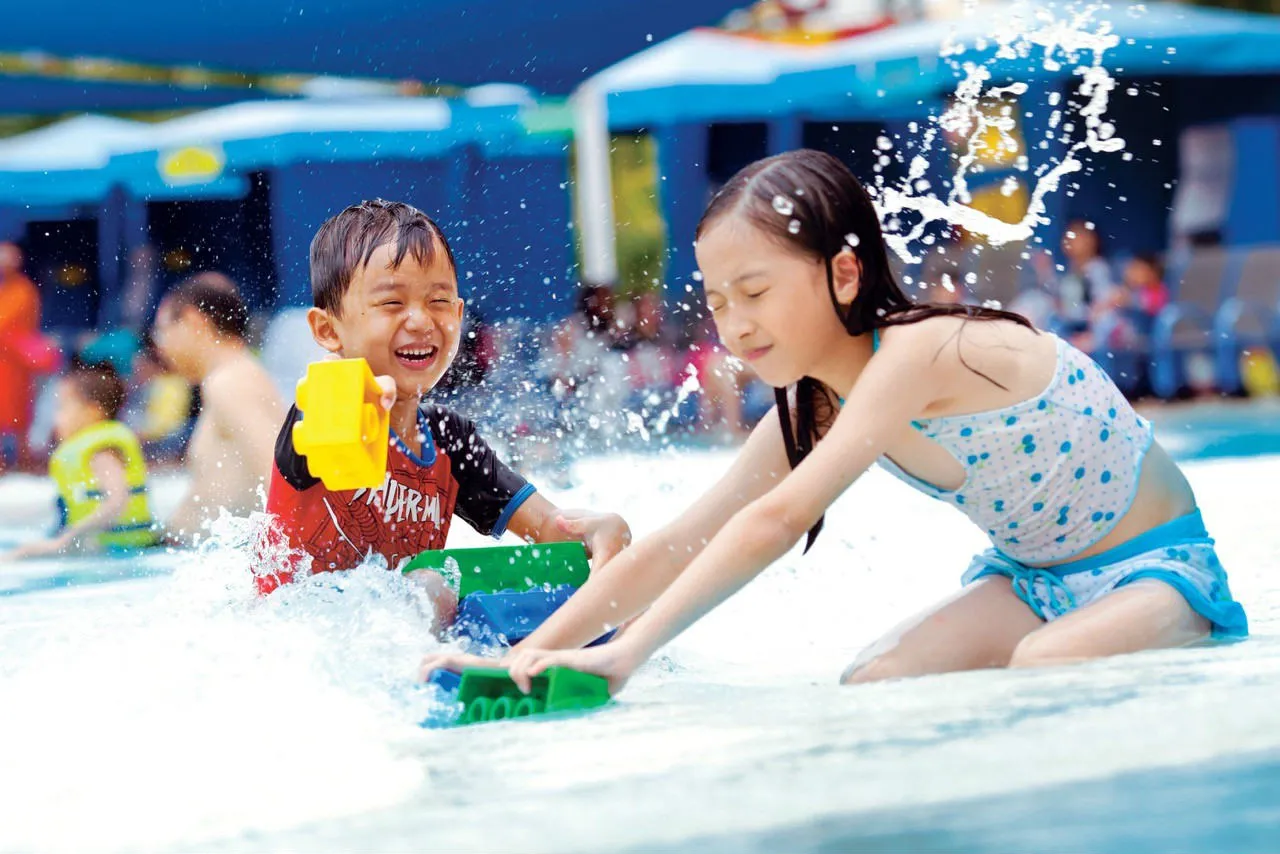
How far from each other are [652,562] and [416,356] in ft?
2.66

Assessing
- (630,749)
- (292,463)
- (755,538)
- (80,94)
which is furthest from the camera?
(80,94)

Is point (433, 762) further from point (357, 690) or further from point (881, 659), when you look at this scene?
point (881, 659)

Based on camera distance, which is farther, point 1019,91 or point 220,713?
point 1019,91

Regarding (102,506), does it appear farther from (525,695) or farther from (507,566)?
(525,695)

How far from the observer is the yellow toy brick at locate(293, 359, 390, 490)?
2.59 meters

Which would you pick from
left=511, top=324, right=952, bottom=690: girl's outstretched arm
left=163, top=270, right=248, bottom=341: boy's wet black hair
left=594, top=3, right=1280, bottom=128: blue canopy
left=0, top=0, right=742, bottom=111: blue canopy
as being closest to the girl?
left=511, top=324, right=952, bottom=690: girl's outstretched arm

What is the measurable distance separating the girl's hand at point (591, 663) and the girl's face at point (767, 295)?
1.68 ft

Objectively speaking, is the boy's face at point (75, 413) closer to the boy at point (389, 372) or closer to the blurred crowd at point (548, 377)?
the blurred crowd at point (548, 377)

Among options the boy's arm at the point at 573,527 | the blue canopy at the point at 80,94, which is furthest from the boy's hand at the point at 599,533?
the blue canopy at the point at 80,94

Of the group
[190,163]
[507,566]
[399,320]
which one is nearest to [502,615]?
[507,566]

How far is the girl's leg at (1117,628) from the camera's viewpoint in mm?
2484

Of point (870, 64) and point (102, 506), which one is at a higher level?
point (870, 64)

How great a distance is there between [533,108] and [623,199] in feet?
28.7

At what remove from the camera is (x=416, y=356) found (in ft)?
10.4
